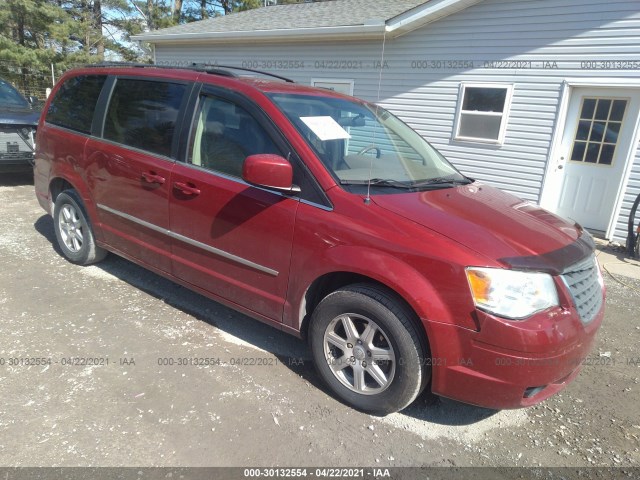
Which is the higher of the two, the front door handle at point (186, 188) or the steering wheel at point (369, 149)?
the steering wheel at point (369, 149)

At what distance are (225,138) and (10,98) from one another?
292 inches

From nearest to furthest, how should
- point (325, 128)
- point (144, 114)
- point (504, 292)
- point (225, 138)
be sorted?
point (504, 292) → point (325, 128) → point (225, 138) → point (144, 114)

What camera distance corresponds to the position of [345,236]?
7.95 ft

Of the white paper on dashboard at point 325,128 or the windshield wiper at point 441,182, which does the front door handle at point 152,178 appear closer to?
the white paper on dashboard at point 325,128

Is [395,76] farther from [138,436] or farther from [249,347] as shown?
[138,436]

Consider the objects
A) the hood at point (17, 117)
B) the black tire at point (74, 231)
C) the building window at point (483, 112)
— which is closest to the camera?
the black tire at point (74, 231)

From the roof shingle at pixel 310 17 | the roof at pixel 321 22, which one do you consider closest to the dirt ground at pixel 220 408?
the roof at pixel 321 22

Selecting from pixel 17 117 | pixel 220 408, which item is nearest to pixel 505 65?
pixel 220 408

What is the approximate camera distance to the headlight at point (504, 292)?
2.10m

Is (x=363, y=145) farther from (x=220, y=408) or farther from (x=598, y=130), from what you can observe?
(x=598, y=130)

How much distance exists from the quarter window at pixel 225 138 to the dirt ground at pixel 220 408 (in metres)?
1.30

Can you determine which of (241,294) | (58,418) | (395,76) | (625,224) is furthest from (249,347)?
(395,76)

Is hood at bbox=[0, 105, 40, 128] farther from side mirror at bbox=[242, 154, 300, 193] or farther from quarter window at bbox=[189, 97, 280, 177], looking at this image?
side mirror at bbox=[242, 154, 300, 193]

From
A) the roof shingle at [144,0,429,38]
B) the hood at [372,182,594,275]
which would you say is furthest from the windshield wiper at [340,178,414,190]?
the roof shingle at [144,0,429,38]
